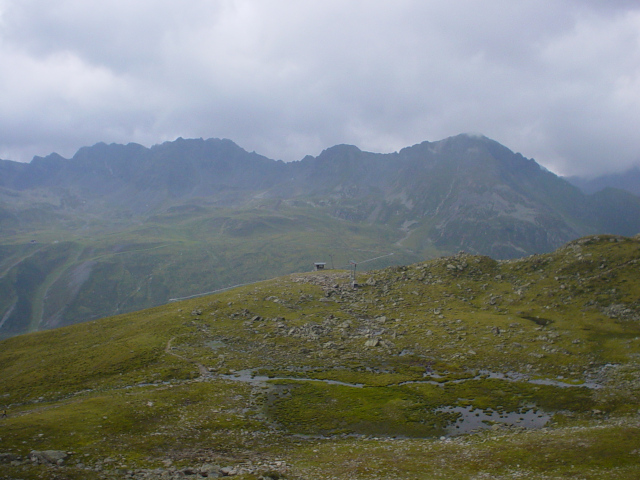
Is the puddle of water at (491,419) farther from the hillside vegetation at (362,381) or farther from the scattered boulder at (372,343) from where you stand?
the scattered boulder at (372,343)

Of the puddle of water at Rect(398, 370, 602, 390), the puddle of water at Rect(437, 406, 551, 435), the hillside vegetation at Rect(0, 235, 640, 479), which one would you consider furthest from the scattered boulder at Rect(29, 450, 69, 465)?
the puddle of water at Rect(398, 370, 602, 390)

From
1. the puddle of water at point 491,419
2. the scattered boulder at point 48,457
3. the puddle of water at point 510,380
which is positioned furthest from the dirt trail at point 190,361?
the puddle of water at point 491,419

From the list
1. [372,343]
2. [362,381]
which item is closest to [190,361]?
[362,381]

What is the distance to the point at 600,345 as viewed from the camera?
6956 cm

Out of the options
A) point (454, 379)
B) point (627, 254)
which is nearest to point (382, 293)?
point (454, 379)

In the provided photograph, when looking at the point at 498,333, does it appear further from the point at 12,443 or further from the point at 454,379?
the point at 12,443

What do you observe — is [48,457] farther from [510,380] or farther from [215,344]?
[510,380]

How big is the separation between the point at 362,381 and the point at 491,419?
22.2 meters

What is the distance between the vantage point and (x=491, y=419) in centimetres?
5066

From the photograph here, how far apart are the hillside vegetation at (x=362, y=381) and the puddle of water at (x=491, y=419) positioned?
0.31 m

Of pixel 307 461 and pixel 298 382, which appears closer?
pixel 307 461

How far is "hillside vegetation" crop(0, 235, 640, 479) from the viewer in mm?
36500

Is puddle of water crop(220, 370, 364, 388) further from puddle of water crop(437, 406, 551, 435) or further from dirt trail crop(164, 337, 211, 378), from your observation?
puddle of water crop(437, 406, 551, 435)

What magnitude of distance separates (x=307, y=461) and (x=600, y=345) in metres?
62.3
